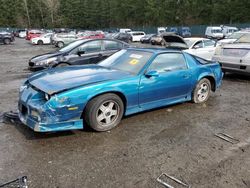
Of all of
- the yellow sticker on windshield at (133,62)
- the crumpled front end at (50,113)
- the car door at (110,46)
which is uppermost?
the yellow sticker on windshield at (133,62)

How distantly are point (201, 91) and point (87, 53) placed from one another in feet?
16.3

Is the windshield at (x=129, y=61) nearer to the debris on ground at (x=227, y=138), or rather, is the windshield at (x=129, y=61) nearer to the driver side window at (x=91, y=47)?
the debris on ground at (x=227, y=138)

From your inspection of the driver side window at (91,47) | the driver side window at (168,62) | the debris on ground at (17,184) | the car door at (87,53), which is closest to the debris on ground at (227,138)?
the driver side window at (168,62)

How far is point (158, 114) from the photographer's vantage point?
555 centimetres

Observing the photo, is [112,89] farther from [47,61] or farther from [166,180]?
[47,61]

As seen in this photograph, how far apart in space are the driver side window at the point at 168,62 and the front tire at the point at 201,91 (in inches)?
28.4

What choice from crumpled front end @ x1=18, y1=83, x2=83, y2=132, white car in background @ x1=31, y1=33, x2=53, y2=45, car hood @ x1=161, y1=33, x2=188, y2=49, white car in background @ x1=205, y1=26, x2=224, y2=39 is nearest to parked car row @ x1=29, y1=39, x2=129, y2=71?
car hood @ x1=161, y1=33, x2=188, y2=49

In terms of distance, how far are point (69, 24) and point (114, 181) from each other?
89.3 m

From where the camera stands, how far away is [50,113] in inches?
157

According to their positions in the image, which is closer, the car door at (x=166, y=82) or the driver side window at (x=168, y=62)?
the car door at (x=166, y=82)

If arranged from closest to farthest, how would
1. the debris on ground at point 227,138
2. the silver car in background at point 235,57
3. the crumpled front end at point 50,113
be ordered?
the crumpled front end at point 50,113
the debris on ground at point 227,138
the silver car in background at point 235,57

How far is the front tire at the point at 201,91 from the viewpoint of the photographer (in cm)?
619

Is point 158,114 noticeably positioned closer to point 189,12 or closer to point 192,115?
point 192,115

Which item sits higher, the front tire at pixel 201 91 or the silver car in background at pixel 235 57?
the silver car in background at pixel 235 57
